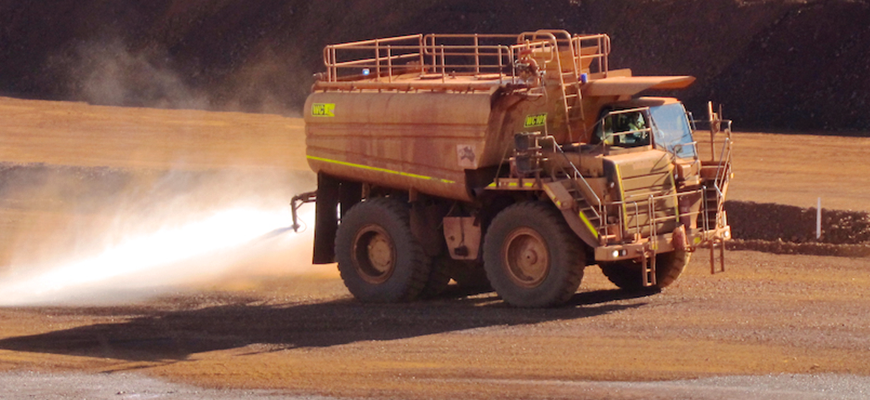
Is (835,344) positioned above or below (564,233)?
below

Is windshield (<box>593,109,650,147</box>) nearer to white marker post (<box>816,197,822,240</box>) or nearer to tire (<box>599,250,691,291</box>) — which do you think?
tire (<box>599,250,691,291</box>)

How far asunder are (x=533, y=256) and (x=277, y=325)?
10.5 feet

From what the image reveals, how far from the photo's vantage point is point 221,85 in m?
45.2

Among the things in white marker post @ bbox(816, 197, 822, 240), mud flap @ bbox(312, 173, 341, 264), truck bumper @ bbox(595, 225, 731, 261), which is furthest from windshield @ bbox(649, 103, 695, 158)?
white marker post @ bbox(816, 197, 822, 240)

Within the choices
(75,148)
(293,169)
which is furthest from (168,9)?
(293,169)

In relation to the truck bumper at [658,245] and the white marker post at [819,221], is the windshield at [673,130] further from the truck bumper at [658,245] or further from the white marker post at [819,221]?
the white marker post at [819,221]

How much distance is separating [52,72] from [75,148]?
16058 millimetres

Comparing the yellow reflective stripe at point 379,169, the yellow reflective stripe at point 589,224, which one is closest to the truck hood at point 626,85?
the yellow reflective stripe at point 589,224

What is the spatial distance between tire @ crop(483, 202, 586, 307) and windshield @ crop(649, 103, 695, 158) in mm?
1702

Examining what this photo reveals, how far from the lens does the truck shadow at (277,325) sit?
43.4 ft

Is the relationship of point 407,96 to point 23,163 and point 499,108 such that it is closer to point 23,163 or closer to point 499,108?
point 499,108

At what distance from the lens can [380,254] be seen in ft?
52.8

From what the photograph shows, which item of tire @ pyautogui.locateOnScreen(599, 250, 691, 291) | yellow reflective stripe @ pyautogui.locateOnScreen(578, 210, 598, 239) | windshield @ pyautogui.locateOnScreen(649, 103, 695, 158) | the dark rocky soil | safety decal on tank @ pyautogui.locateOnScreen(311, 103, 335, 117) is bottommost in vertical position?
tire @ pyautogui.locateOnScreen(599, 250, 691, 291)

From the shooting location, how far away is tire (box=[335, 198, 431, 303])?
612 inches
